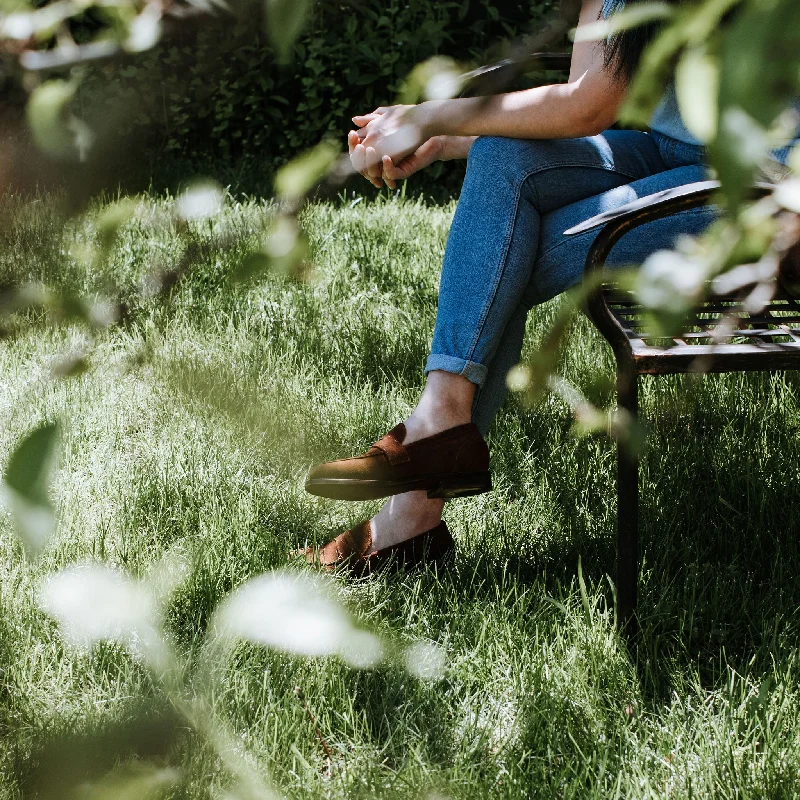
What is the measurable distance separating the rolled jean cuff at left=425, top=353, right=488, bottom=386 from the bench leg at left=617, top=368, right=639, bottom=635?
30 cm

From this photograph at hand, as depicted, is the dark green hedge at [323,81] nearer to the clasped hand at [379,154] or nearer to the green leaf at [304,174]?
the clasped hand at [379,154]

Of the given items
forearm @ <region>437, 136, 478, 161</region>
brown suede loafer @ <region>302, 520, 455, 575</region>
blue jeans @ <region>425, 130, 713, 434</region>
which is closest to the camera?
blue jeans @ <region>425, 130, 713, 434</region>

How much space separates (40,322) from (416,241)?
3.00 metres

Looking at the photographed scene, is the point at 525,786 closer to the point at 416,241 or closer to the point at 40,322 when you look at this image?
the point at 40,322

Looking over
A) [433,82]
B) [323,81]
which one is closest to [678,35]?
[433,82]

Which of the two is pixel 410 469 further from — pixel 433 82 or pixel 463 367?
pixel 433 82

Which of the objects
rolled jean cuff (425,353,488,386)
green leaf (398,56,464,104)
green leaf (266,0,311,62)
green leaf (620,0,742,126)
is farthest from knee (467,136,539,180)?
green leaf (266,0,311,62)

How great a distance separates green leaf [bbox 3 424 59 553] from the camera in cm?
35

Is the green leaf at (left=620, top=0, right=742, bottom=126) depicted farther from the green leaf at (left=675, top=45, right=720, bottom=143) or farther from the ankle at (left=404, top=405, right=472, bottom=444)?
the ankle at (left=404, top=405, right=472, bottom=444)

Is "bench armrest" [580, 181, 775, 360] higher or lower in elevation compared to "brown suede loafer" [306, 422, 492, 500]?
higher

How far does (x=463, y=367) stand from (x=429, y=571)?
0.38 m

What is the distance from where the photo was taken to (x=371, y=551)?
1.78m

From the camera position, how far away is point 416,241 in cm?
351

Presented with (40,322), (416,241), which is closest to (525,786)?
(40,322)
